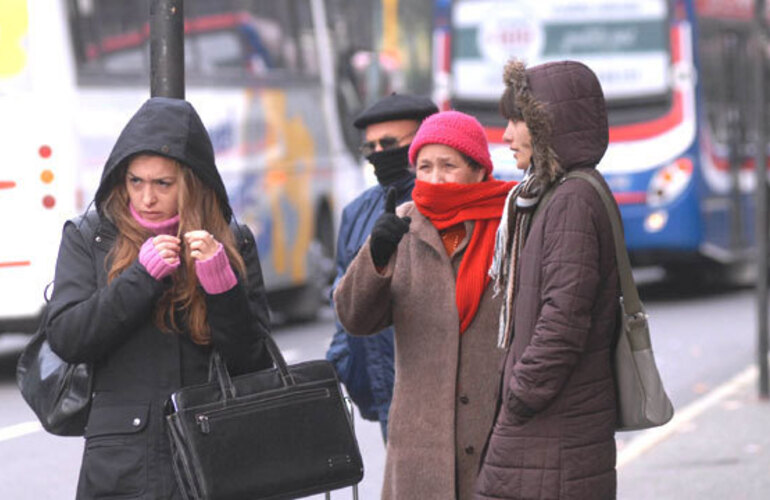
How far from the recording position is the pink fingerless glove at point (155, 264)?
13.2 ft

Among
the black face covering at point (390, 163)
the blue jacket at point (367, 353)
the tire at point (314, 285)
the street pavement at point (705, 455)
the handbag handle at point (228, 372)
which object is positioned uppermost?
the black face covering at point (390, 163)

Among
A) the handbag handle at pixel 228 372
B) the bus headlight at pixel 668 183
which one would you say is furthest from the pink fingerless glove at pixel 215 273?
the bus headlight at pixel 668 183

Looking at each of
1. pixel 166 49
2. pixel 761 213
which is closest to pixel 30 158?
pixel 761 213

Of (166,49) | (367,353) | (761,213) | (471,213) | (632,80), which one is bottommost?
(632,80)

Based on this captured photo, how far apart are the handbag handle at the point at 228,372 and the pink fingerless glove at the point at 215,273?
163 millimetres

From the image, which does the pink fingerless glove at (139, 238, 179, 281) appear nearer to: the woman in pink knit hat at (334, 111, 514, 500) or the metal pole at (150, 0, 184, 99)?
the woman in pink knit hat at (334, 111, 514, 500)

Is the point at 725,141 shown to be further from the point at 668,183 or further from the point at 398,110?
the point at 398,110

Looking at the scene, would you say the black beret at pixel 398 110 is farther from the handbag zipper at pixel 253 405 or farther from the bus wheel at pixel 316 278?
the bus wheel at pixel 316 278

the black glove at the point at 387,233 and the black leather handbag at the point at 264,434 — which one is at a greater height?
the black glove at the point at 387,233

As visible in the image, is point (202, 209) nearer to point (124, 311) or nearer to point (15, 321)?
point (124, 311)

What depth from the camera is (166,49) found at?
4.98 meters

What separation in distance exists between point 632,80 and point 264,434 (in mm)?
14109

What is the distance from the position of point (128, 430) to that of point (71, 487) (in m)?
4.74

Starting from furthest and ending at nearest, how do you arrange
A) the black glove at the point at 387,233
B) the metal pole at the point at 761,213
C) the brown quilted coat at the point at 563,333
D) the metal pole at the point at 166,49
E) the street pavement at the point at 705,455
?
the metal pole at the point at 761,213 → the street pavement at the point at 705,455 → the metal pole at the point at 166,49 → the black glove at the point at 387,233 → the brown quilted coat at the point at 563,333
